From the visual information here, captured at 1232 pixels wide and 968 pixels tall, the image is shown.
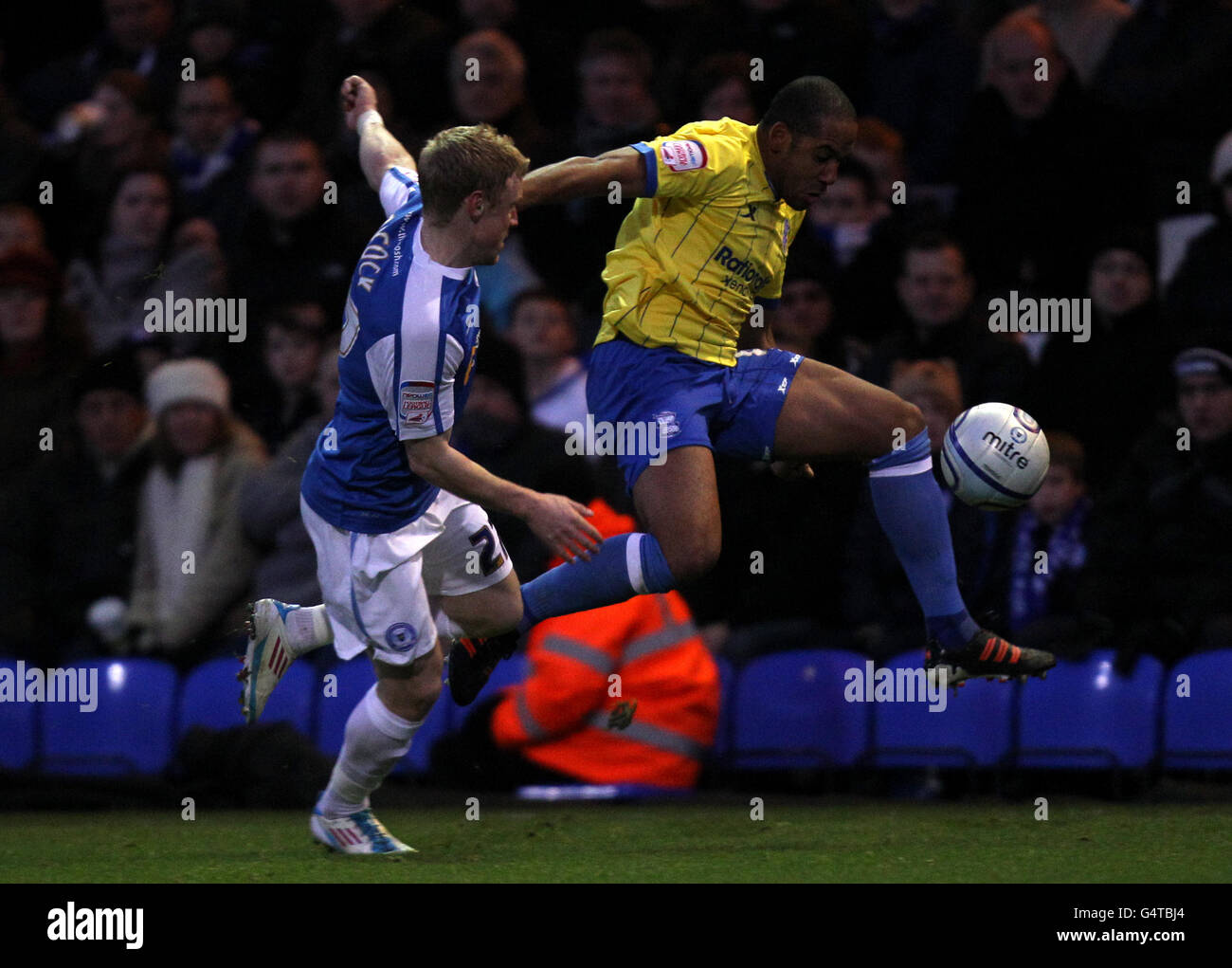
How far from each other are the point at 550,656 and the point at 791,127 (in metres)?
2.42

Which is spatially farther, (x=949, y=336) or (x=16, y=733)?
(x=16, y=733)

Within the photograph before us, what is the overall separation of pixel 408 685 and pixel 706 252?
65.8 inches

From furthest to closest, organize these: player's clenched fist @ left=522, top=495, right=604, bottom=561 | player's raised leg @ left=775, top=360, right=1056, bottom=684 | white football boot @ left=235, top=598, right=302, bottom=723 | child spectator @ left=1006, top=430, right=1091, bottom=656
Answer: child spectator @ left=1006, top=430, right=1091, bottom=656
white football boot @ left=235, top=598, right=302, bottom=723
player's raised leg @ left=775, top=360, right=1056, bottom=684
player's clenched fist @ left=522, top=495, right=604, bottom=561

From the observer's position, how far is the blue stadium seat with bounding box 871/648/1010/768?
26.5ft

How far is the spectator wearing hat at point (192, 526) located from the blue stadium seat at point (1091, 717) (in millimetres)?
3413

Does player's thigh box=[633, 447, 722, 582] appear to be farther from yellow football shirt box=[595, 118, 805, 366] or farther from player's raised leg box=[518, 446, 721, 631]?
yellow football shirt box=[595, 118, 805, 366]

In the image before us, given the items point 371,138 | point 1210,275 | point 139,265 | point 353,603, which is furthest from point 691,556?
point 139,265

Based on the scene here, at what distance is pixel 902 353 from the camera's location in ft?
28.6

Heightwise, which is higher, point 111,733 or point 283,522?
point 283,522

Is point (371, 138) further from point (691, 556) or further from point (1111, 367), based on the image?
point (1111, 367)

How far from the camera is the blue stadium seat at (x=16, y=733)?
28.8ft

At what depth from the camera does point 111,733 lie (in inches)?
348

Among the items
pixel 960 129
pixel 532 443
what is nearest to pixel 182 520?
pixel 532 443

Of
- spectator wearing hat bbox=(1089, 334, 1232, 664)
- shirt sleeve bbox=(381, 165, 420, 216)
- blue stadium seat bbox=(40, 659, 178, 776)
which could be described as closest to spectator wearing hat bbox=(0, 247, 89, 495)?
blue stadium seat bbox=(40, 659, 178, 776)
